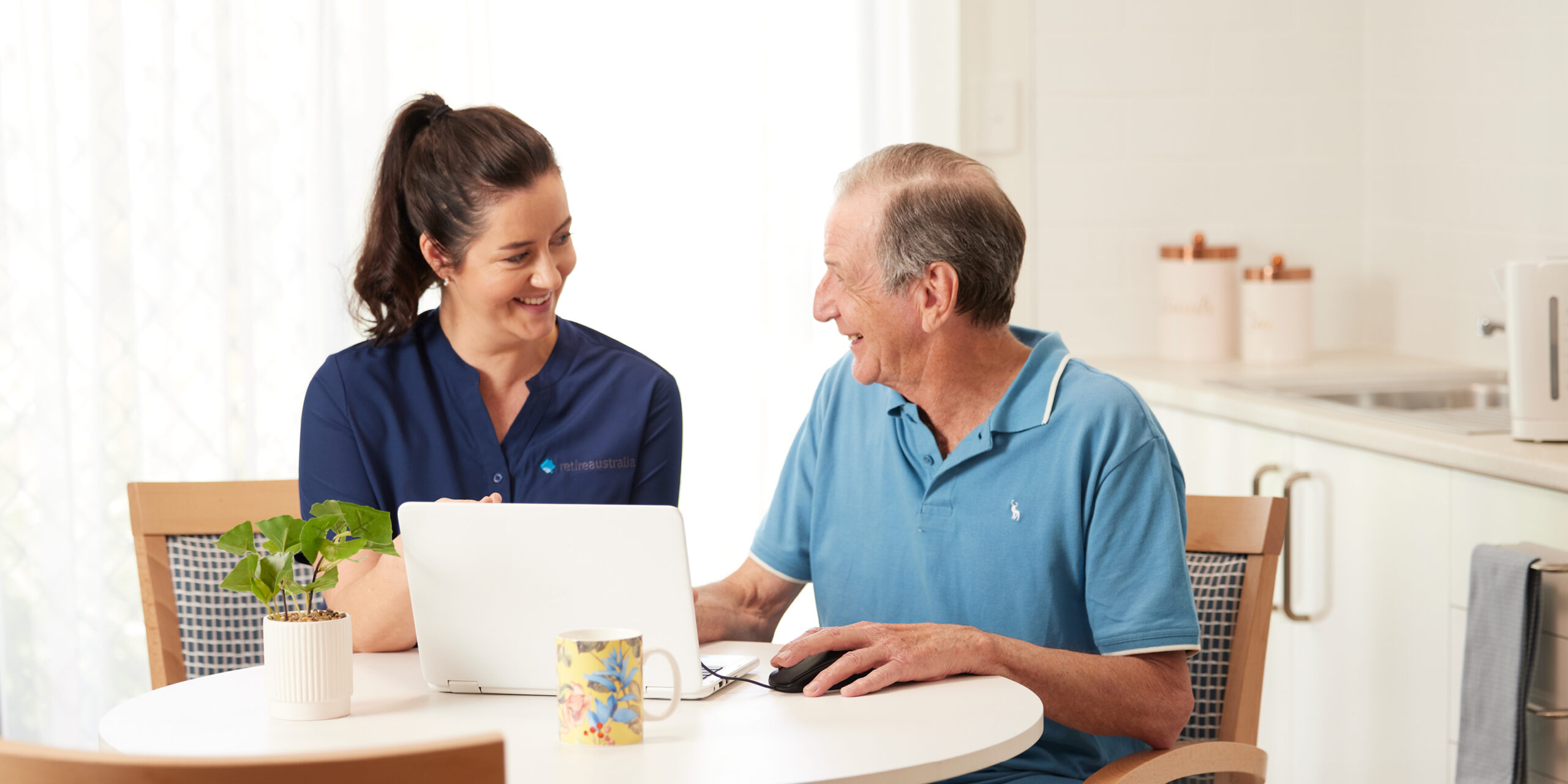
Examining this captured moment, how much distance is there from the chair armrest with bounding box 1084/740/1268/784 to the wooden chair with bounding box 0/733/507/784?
30.2 inches

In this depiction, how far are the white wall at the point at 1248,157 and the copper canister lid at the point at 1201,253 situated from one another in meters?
0.11

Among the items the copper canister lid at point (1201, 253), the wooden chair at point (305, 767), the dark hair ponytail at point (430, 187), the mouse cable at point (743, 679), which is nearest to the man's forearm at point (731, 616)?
the mouse cable at point (743, 679)

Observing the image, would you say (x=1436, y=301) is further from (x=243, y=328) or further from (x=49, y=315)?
(x=49, y=315)

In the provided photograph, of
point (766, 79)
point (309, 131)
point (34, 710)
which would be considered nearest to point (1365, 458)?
point (766, 79)

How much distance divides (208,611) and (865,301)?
95cm

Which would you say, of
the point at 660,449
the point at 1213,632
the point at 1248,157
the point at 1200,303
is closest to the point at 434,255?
the point at 660,449

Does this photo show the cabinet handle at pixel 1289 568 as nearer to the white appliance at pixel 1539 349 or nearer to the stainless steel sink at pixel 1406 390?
the stainless steel sink at pixel 1406 390

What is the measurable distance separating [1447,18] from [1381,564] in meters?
1.30

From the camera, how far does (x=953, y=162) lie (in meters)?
1.74

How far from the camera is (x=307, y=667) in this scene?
1.33 m

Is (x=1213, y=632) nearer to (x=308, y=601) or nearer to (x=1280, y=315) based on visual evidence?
(x=308, y=601)

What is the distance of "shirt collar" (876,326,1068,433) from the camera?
1703mm

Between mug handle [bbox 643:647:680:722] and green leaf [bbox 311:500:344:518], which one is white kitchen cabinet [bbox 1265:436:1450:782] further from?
green leaf [bbox 311:500:344:518]

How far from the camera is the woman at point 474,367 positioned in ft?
6.34
